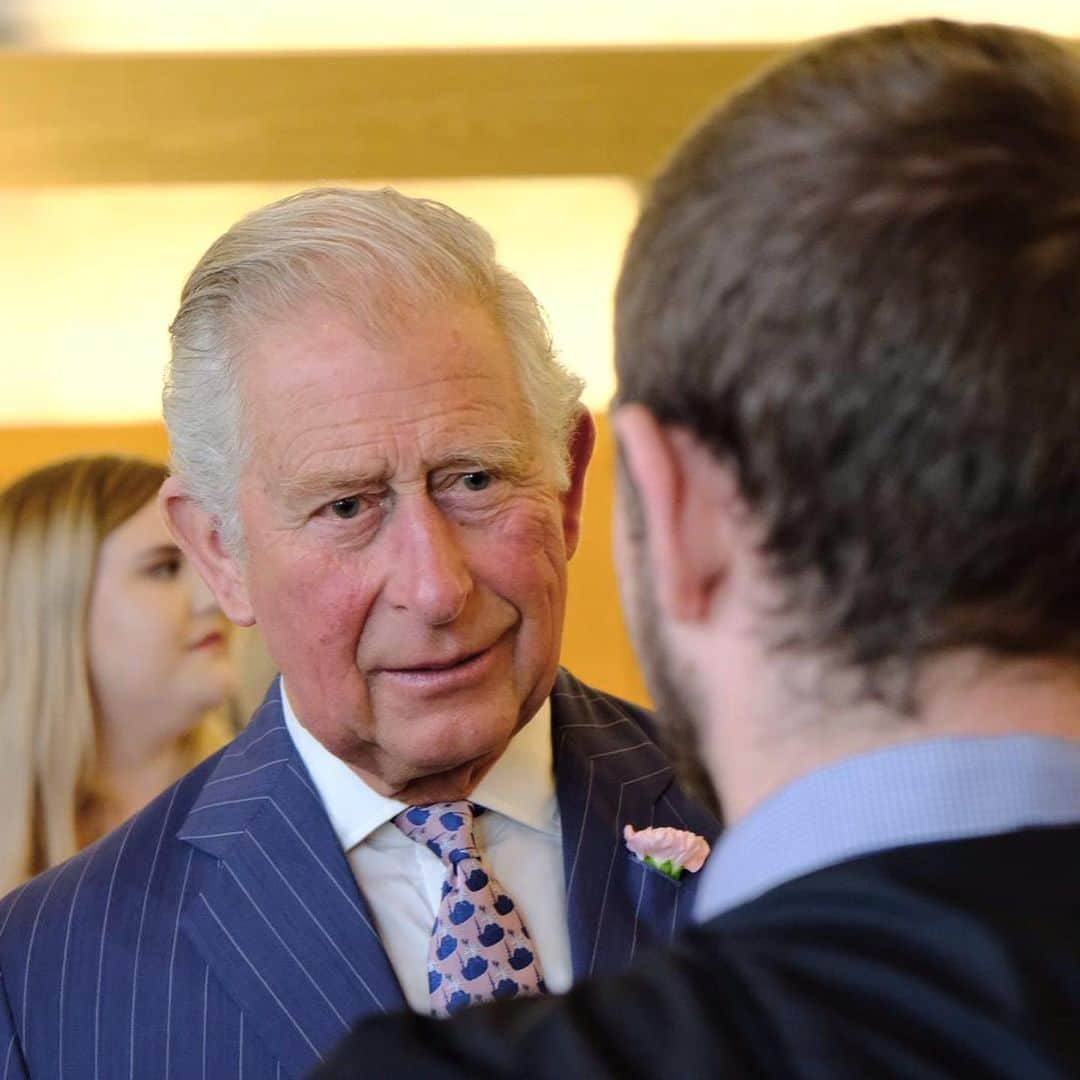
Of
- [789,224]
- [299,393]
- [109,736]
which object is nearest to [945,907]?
[789,224]

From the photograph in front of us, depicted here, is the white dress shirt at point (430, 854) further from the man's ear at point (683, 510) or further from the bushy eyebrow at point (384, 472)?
the man's ear at point (683, 510)

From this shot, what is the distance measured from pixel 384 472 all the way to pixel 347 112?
3.18m

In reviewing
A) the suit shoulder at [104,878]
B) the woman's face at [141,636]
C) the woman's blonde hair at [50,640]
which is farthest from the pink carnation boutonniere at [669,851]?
the woman's face at [141,636]

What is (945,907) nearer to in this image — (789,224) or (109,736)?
(789,224)

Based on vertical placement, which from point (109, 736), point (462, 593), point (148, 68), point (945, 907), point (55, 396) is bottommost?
point (945, 907)

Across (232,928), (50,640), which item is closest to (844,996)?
(232,928)

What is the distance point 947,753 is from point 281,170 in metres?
4.04

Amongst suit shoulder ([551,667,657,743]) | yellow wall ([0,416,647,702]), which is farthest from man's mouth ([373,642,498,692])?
yellow wall ([0,416,647,702])

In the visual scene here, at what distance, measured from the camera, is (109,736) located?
357 cm

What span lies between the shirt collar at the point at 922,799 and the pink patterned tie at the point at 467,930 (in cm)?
82

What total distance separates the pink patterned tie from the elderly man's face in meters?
0.06

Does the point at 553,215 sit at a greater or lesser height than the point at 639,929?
greater

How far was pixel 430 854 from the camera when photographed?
69.6 inches

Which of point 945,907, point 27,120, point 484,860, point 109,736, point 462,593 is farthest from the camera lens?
point 27,120
